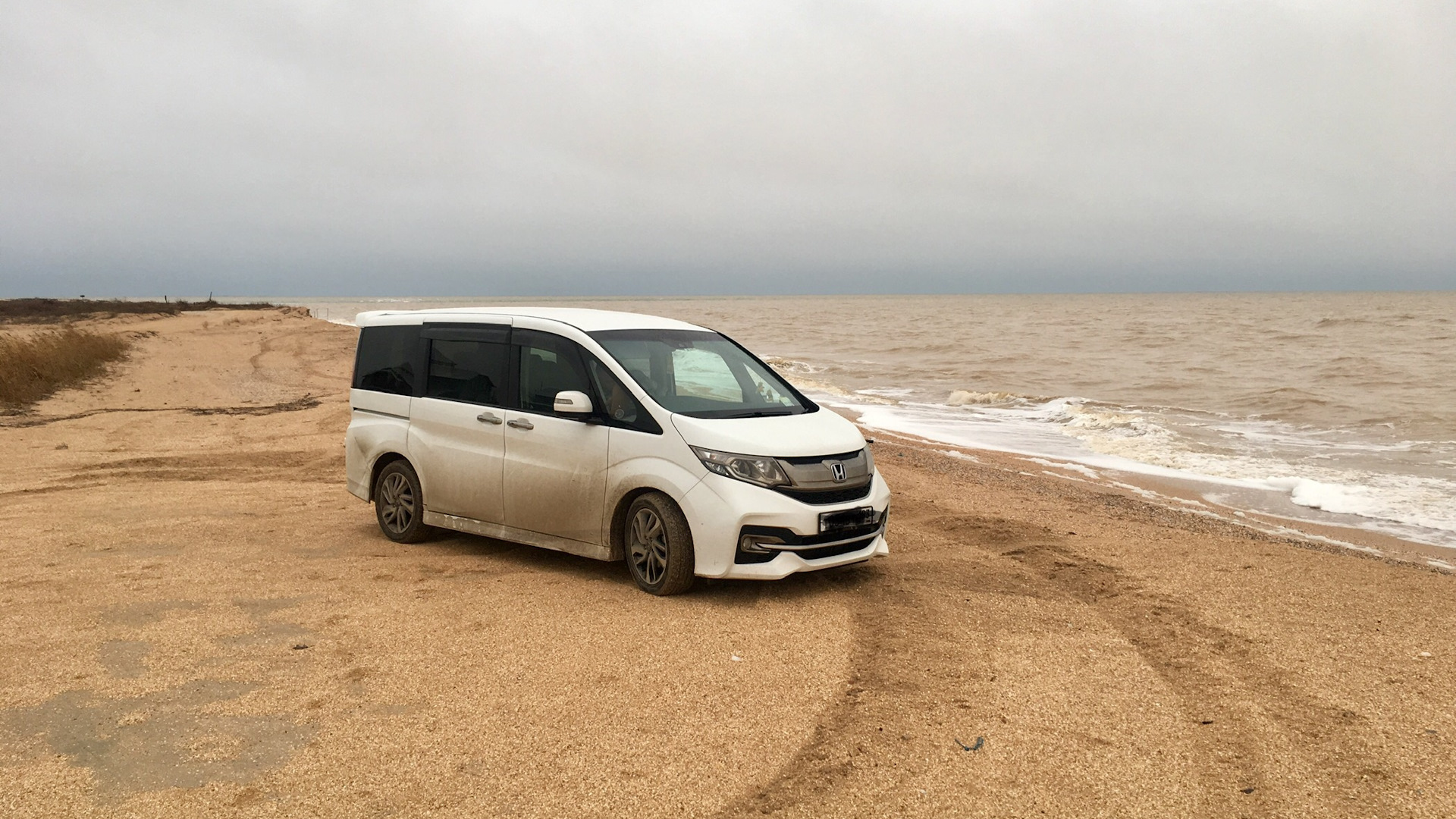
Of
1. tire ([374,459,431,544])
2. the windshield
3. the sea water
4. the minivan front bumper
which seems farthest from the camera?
the sea water

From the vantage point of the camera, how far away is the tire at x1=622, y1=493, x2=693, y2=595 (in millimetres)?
6316

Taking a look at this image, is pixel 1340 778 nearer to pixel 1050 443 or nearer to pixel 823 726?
pixel 823 726

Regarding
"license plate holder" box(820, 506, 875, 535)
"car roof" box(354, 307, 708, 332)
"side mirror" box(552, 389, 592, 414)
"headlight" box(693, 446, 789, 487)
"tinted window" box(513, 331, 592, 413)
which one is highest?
"car roof" box(354, 307, 708, 332)

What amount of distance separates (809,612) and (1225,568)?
11.1ft

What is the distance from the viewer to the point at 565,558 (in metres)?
7.59

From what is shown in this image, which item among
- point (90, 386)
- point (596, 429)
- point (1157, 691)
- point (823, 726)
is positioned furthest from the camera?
point (90, 386)

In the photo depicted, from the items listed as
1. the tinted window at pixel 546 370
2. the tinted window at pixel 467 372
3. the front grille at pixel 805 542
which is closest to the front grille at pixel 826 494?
the front grille at pixel 805 542

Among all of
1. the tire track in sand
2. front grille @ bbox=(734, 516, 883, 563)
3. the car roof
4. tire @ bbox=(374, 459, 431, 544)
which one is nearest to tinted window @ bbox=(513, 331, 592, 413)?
the car roof

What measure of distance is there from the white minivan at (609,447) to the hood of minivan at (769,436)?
0.04ft

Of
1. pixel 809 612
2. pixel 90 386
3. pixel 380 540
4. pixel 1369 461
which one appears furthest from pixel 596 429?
pixel 90 386

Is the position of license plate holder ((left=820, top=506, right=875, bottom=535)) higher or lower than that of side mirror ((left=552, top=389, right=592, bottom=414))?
lower

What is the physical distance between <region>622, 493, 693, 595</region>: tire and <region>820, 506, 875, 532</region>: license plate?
0.82 metres

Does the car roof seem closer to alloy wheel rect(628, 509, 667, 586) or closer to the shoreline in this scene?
alloy wheel rect(628, 509, 667, 586)

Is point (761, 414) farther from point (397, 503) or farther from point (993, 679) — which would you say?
point (397, 503)
